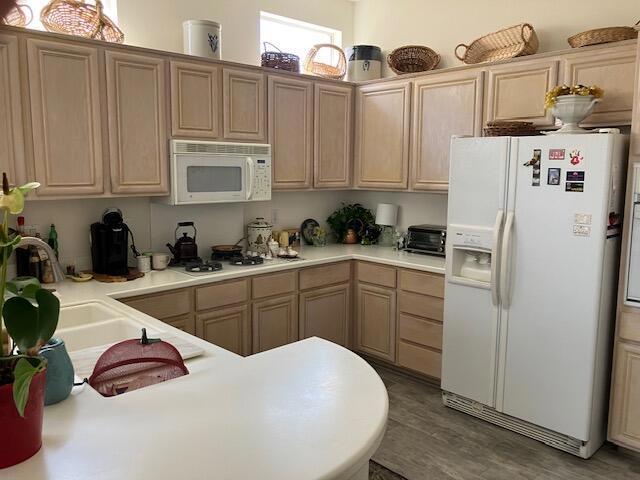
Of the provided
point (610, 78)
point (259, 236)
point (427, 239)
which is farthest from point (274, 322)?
point (610, 78)

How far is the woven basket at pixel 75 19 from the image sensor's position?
2.88 m

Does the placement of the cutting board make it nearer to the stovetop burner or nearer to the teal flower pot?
the teal flower pot

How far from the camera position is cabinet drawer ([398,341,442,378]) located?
12.1ft

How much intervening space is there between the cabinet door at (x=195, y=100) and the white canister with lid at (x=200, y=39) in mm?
115

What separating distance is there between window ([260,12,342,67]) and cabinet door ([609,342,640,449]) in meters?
3.14

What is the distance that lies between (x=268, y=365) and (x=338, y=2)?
A: 156 inches

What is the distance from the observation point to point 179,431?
1205 mm

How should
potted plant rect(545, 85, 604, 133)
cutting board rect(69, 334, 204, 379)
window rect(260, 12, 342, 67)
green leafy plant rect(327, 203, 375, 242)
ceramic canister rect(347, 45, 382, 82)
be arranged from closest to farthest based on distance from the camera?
cutting board rect(69, 334, 204, 379) < potted plant rect(545, 85, 604, 133) < window rect(260, 12, 342, 67) < ceramic canister rect(347, 45, 382, 82) < green leafy plant rect(327, 203, 375, 242)

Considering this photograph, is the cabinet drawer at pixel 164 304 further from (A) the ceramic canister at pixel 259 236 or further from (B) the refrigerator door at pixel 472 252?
(B) the refrigerator door at pixel 472 252

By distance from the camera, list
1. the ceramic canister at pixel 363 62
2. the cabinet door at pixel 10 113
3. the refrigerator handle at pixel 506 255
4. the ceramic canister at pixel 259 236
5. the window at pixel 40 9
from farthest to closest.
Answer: the ceramic canister at pixel 363 62 < the ceramic canister at pixel 259 236 < the window at pixel 40 9 < the refrigerator handle at pixel 506 255 < the cabinet door at pixel 10 113

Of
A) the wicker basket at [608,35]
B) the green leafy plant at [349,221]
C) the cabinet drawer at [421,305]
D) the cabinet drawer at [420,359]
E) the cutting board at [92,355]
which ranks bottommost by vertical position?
the cabinet drawer at [420,359]

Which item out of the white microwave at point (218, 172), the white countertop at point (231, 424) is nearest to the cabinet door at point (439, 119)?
the white microwave at point (218, 172)

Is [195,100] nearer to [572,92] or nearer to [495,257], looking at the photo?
[495,257]

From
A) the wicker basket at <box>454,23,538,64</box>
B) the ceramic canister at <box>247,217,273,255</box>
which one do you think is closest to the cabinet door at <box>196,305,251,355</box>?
the ceramic canister at <box>247,217,273,255</box>
